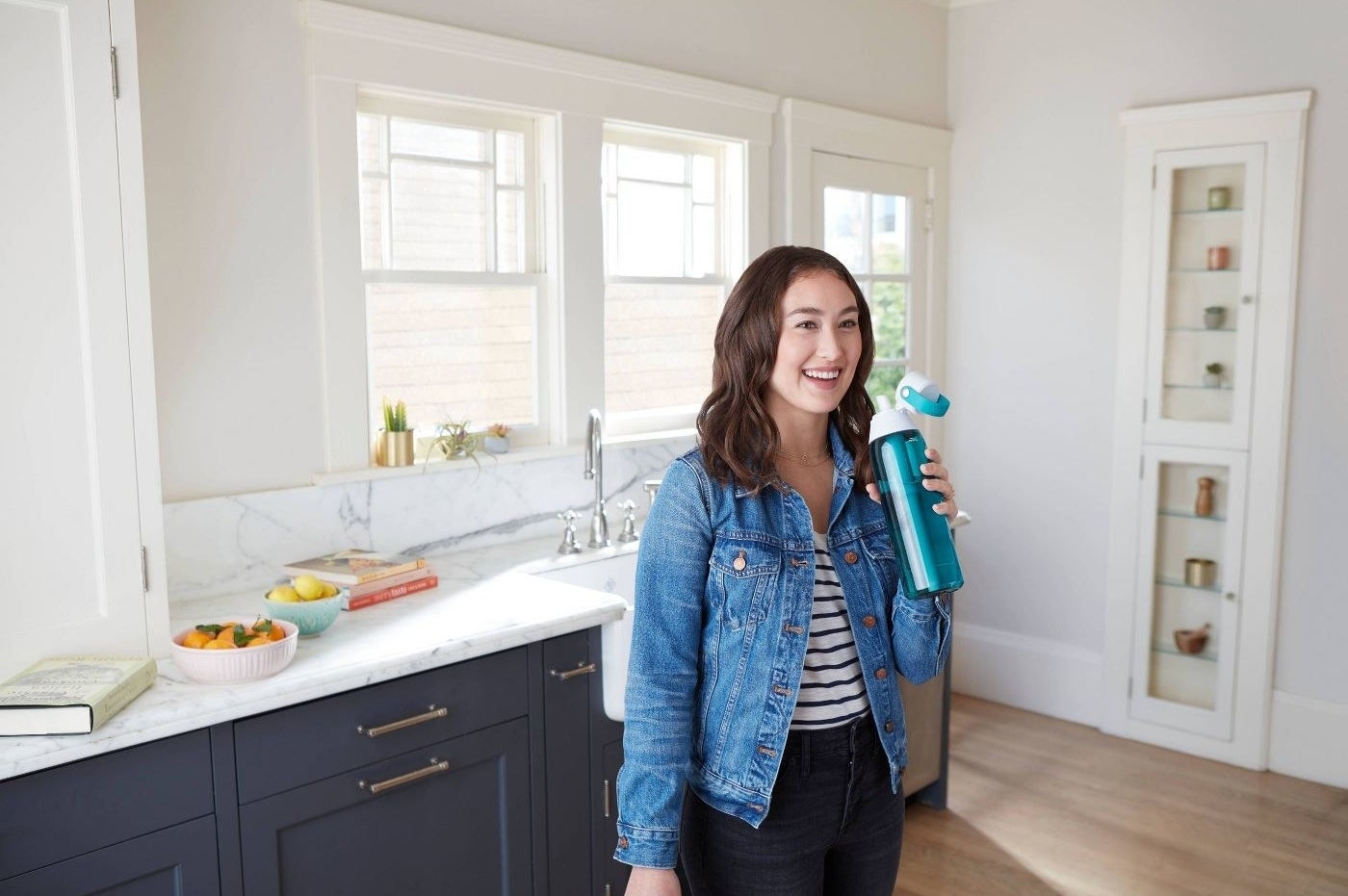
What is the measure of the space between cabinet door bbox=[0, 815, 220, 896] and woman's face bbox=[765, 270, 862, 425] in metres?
1.20

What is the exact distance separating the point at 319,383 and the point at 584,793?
3.80 feet

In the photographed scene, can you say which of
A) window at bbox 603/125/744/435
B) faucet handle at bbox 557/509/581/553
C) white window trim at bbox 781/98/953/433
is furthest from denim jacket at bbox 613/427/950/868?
white window trim at bbox 781/98/953/433

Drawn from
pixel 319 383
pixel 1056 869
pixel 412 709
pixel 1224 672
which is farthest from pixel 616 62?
pixel 1224 672

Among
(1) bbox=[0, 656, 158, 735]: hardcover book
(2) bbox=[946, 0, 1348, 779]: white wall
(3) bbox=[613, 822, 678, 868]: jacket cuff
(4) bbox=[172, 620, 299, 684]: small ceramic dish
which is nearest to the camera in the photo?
(3) bbox=[613, 822, 678, 868]: jacket cuff

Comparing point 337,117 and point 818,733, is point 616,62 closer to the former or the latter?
point 337,117

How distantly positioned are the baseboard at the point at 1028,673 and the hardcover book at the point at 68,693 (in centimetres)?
323

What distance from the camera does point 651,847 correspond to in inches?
58.7

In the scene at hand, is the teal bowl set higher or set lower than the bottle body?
lower

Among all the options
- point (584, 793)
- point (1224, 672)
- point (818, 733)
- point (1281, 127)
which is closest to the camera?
point (818, 733)

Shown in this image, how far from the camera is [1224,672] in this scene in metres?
4.09

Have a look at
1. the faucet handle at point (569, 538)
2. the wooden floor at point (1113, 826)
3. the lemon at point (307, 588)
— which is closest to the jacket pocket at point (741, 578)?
the lemon at point (307, 588)

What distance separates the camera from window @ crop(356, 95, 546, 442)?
2969 millimetres

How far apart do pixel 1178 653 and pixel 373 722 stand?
3.22 m

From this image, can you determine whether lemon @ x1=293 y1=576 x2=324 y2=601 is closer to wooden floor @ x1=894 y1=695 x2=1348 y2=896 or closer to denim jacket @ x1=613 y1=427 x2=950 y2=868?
denim jacket @ x1=613 y1=427 x2=950 y2=868
